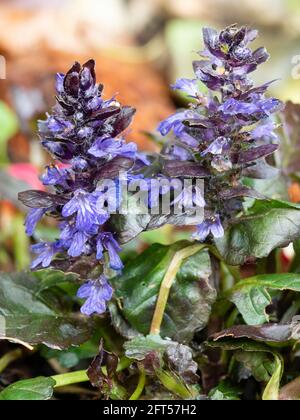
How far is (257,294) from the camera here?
134 cm

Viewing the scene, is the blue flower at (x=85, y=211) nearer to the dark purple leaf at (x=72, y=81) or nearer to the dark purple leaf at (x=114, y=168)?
the dark purple leaf at (x=114, y=168)

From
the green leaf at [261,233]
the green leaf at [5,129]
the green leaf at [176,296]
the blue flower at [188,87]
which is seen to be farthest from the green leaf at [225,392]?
the green leaf at [5,129]

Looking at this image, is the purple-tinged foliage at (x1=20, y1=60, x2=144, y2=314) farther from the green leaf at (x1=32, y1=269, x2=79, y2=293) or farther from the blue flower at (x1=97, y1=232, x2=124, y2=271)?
the green leaf at (x1=32, y1=269, x2=79, y2=293)

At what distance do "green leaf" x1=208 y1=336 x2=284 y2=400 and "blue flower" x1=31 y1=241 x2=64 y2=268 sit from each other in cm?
37

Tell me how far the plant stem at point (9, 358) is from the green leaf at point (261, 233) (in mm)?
578

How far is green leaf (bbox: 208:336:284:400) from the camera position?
1.28 m

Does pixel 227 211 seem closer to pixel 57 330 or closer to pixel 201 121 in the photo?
pixel 201 121

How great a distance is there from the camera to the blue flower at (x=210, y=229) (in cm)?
129

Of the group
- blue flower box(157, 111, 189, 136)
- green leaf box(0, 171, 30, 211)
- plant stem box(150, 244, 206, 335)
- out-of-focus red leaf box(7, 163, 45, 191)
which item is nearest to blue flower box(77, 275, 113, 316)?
plant stem box(150, 244, 206, 335)

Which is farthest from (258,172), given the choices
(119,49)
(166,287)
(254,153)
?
(119,49)

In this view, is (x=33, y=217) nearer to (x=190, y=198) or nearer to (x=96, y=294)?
(x=96, y=294)

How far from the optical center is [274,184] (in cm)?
161

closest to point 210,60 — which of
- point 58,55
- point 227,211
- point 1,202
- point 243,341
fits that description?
point 227,211
